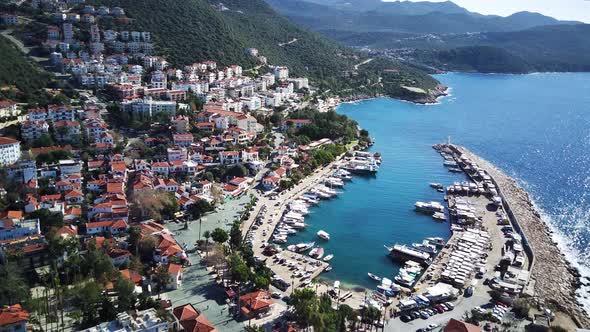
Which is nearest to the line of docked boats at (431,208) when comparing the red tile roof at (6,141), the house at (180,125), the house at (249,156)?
the house at (249,156)

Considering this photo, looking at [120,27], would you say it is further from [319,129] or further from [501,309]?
[501,309]

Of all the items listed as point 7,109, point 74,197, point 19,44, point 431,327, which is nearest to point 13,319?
point 74,197

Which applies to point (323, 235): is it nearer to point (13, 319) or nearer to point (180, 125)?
point (13, 319)

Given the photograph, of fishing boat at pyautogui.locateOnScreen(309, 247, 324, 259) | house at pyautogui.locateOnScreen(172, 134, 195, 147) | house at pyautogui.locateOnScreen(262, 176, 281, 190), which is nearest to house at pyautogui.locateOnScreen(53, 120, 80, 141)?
house at pyautogui.locateOnScreen(172, 134, 195, 147)

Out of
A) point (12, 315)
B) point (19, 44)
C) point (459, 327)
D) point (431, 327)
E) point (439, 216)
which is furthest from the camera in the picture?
point (19, 44)

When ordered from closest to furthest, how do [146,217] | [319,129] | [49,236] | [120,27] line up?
[49,236], [146,217], [319,129], [120,27]

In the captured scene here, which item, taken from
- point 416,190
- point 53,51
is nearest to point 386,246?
point 416,190

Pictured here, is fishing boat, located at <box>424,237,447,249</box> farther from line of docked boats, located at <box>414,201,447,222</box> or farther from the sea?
line of docked boats, located at <box>414,201,447,222</box>
